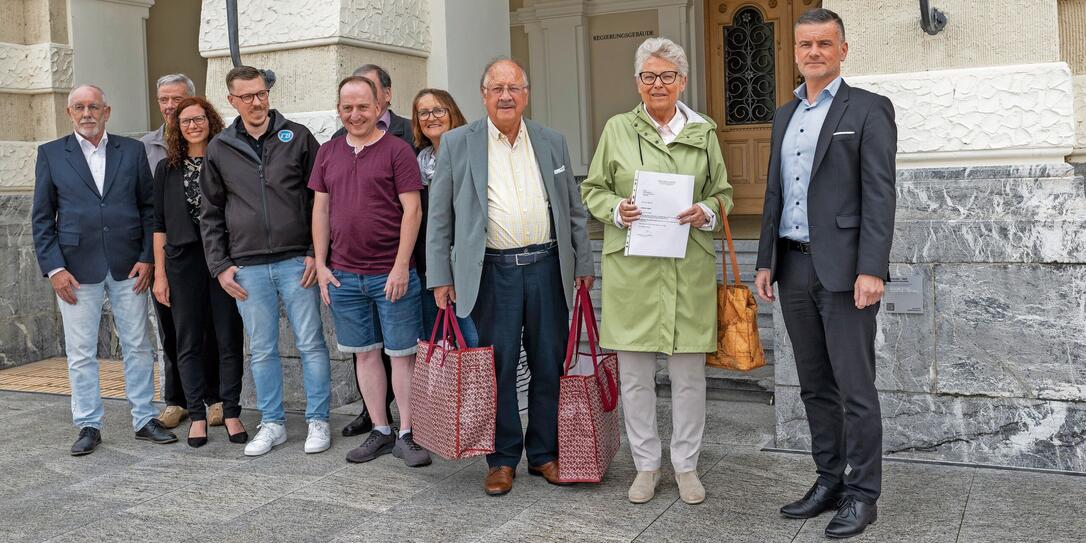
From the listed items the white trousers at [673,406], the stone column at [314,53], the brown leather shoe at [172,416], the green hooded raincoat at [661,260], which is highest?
the stone column at [314,53]

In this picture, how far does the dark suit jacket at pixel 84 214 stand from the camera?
609cm

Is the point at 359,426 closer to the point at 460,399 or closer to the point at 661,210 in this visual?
the point at 460,399

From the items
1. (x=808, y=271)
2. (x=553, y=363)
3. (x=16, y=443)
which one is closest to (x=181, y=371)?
(x=16, y=443)

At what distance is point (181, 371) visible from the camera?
6359 mm

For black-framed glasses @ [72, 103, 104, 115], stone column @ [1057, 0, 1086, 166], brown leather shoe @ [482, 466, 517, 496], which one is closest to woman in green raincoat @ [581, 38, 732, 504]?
brown leather shoe @ [482, 466, 517, 496]

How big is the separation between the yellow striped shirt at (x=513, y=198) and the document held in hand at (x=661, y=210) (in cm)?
49

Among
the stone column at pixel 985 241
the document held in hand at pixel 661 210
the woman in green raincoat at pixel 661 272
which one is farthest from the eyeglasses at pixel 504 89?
the stone column at pixel 985 241

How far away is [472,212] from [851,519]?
79.4 inches

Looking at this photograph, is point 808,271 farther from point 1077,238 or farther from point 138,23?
point 138,23

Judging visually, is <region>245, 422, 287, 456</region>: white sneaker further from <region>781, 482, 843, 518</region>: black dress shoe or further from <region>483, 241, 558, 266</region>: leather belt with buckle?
<region>781, 482, 843, 518</region>: black dress shoe

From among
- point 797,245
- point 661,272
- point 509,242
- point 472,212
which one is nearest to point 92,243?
point 472,212

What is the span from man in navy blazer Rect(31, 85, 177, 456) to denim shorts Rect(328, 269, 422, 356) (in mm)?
1343

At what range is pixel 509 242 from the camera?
4.96 metres

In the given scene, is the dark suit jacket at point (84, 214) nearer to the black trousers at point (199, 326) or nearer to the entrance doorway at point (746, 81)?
the black trousers at point (199, 326)
